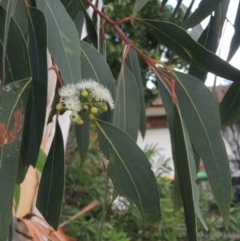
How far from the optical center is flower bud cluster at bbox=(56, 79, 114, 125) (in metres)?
0.57

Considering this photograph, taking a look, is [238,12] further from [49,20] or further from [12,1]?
[12,1]

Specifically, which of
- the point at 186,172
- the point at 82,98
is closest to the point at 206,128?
the point at 186,172

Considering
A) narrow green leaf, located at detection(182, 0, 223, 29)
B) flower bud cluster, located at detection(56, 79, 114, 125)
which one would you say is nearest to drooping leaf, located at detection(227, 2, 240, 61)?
narrow green leaf, located at detection(182, 0, 223, 29)

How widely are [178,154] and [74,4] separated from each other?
0.34 metres

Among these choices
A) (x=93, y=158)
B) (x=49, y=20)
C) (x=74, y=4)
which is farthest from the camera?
(x=93, y=158)

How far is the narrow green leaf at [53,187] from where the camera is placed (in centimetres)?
66

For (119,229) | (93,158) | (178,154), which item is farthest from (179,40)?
(93,158)

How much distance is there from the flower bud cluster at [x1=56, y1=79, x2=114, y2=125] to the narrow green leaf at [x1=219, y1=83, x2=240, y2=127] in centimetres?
34

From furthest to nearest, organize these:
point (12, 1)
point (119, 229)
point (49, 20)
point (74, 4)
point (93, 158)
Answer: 1. point (93, 158)
2. point (119, 229)
3. point (74, 4)
4. point (49, 20)
5. point (12, 1)

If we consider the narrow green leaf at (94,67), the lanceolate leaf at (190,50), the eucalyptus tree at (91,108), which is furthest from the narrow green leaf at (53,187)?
the lanceolate leaf at (190,50)

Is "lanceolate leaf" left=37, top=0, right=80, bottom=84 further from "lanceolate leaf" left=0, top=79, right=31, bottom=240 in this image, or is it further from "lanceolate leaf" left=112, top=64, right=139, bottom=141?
"lanceolate leaf" left=112, top=64, right=139, bottom=141

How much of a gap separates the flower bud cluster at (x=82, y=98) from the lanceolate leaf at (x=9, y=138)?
5 centimetres

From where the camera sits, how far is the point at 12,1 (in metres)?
0.51

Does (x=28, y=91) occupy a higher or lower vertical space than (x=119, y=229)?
higher
